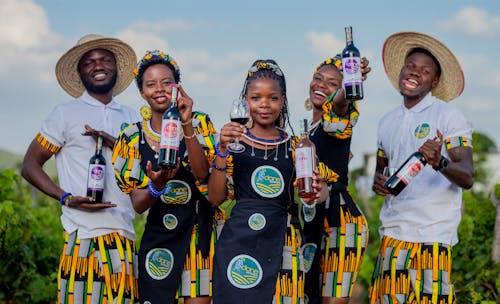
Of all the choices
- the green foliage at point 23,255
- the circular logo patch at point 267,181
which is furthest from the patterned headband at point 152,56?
the green foliage at point 23,255

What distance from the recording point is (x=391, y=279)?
18.3ft

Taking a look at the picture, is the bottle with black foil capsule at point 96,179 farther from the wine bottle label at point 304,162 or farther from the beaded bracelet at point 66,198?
the wine bottle label at point 304,162

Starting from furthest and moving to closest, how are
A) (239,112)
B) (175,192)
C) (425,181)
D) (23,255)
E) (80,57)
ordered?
(23,255) < (80,57) < (425,181) < (175,192) < (239,112)

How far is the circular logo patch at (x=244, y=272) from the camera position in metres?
4.59

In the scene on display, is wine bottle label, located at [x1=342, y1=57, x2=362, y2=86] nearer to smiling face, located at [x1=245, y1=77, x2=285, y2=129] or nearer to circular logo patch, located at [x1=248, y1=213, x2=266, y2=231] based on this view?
smiling face, located at [x1=245, y1=77, x2=285, y2=129]

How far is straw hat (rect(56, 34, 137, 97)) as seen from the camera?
232 inches

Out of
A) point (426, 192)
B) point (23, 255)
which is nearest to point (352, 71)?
point (426, 192)

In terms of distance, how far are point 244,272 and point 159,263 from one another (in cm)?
73

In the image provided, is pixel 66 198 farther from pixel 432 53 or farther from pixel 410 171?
pixel 432 53

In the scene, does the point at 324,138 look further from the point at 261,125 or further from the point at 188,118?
the point at 188,118

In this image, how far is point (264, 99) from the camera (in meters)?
4.75

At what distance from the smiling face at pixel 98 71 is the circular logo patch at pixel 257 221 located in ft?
6.13

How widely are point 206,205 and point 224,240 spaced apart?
434 mm

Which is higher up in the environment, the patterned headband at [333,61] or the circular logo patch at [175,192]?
the patterned headband at [333,61]
